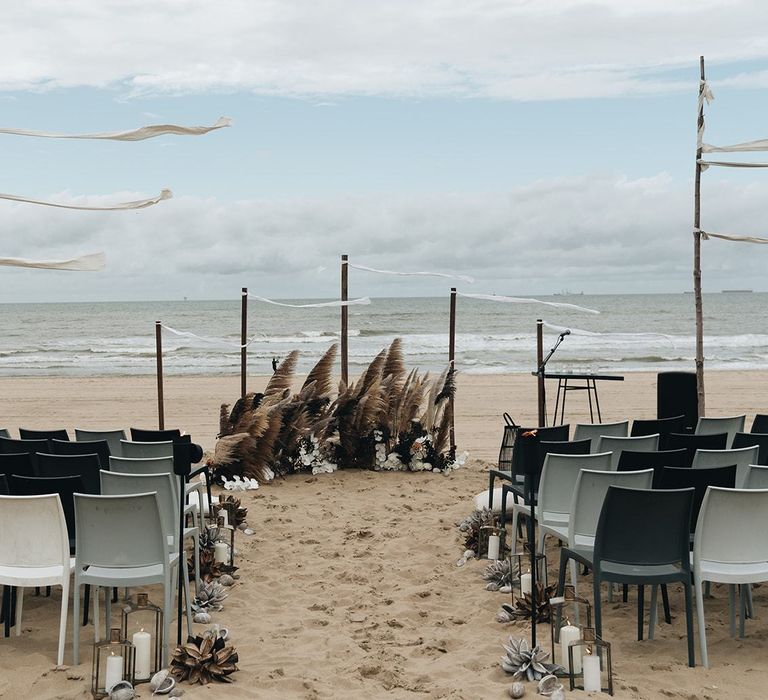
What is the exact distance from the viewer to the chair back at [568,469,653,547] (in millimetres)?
4344

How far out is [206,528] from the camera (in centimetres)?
572

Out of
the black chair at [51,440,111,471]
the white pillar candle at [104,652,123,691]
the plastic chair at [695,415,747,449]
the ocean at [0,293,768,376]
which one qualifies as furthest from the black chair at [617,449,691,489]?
the ocean at [0,293,768,376]

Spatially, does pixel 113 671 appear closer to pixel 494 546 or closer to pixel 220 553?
pixel 220 553

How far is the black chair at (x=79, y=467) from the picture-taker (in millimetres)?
4879

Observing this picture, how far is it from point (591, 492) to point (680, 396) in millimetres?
4196

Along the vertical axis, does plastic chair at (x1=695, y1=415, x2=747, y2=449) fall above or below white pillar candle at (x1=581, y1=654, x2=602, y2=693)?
above

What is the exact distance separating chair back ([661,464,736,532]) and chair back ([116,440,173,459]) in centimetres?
293

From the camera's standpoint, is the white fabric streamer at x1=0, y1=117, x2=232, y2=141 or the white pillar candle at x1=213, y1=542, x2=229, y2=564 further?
the white pillar candle at x1=213, y1=542, x2=229, y2=564

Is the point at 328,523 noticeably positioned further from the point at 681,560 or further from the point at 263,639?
the point at 681,560

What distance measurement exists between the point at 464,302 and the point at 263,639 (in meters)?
49.2

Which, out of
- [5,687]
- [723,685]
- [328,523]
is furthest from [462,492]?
[5,687]

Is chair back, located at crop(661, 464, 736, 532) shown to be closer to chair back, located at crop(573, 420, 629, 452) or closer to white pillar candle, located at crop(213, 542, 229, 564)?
chair back, located at crop(573, 420, 629, 452)

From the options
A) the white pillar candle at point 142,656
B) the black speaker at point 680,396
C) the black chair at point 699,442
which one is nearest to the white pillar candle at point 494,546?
the black chair at point 699,442

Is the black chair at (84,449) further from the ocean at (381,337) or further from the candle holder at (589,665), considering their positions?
the ocean at (381,337)
